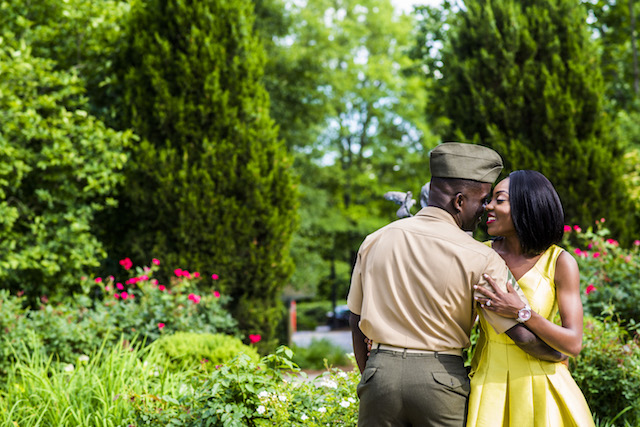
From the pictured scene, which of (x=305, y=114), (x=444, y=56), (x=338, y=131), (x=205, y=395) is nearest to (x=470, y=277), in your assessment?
(x=205, y=395)

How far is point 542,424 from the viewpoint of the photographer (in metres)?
2.43

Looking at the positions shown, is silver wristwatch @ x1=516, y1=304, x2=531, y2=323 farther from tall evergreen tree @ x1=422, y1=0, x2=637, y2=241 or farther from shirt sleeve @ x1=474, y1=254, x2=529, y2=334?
tall evergreen tree @ x1=422, y1=0, x2=637, y2=241

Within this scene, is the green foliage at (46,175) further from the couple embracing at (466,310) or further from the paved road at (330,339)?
the paved road at (330,339)

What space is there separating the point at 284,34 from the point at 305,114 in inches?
74.7

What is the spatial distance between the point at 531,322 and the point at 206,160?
272 inches

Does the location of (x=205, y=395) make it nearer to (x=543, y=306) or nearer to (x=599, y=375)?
(x=543, y=306)

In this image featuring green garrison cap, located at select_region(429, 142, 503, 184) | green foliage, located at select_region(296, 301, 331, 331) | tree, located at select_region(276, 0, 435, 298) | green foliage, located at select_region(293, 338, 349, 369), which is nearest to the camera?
green garrison cap, located at select_region(429, 142, 503, 184)

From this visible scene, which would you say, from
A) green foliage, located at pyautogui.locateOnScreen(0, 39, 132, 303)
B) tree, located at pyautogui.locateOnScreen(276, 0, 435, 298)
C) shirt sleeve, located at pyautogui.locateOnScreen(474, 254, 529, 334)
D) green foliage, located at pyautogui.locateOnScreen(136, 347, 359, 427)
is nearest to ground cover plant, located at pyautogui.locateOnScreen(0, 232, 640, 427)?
green foliage, located at pyautogui.locateOnScreen(136, 347, 359, 427)

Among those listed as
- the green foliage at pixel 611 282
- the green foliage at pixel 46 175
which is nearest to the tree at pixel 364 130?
the green foliage at pixel 46 175

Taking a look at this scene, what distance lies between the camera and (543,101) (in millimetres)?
9211

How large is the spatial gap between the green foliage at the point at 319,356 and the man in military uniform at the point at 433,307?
9.53m

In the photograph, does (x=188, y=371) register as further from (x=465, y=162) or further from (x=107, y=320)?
(x=465, y=162)

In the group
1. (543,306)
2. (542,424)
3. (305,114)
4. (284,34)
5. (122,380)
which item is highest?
(284,34)

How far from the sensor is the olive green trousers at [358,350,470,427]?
229 cm
